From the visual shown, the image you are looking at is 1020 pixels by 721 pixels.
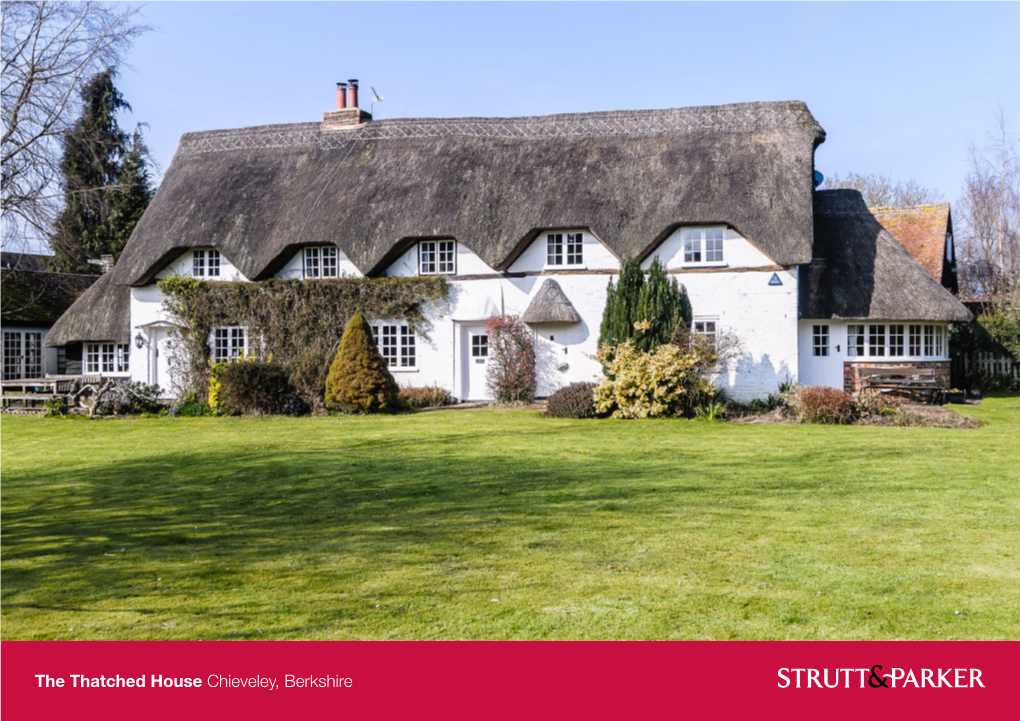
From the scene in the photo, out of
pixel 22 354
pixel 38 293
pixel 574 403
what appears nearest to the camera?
pixel 574 403

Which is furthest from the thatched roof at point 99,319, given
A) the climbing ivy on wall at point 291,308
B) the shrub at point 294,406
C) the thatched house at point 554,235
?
the shrub at point 294,406

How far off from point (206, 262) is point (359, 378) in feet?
26.0

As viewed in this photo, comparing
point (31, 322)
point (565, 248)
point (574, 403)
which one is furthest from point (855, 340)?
point (31, 322)

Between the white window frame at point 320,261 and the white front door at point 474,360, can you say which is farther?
the white window frame at point 320,261

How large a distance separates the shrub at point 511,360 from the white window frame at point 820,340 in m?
6.87

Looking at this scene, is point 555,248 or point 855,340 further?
point 555,248

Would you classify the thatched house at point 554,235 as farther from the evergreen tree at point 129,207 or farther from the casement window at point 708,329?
the evergreen tree at point 129,207

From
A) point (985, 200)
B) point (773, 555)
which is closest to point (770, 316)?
point (773, 555)

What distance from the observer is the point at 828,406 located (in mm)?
18266

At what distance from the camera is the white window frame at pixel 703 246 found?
22.8m

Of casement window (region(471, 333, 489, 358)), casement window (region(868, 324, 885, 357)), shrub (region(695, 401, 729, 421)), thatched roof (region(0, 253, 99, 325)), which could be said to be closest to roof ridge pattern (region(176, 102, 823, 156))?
casement window (region(868, 324, 885, 357))

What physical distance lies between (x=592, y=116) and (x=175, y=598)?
21285mm

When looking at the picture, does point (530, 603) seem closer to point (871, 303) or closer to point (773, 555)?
point (773, 555)

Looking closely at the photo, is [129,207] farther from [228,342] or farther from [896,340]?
[896,340]
